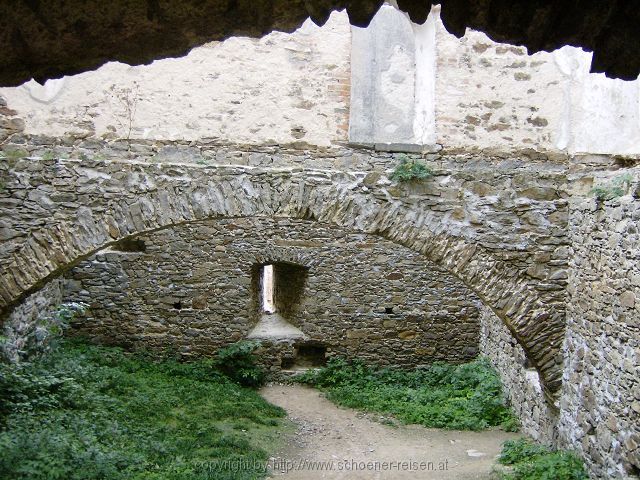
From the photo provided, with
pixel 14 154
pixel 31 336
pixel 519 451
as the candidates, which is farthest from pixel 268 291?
pixel 14 154

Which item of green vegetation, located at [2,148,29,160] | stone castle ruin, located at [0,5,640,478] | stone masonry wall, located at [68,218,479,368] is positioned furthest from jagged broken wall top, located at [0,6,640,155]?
stone masonry wall, located at [68,218,479,368]

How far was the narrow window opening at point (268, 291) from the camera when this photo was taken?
36.2 feet

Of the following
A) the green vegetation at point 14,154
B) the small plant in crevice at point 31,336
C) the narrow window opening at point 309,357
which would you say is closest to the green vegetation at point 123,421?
the small plant in crevice at point 31,336

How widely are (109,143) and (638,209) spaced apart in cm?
408

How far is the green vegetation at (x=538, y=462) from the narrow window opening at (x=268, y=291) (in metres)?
5.44

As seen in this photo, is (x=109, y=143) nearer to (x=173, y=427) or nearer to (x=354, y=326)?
(x=173, y=427)

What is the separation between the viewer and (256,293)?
32.7ft

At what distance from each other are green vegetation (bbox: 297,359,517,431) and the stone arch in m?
2.70

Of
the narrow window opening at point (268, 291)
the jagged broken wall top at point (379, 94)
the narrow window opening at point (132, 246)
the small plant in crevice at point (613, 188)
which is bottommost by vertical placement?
the narrow window opening at point (268, 291)

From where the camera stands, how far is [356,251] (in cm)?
968

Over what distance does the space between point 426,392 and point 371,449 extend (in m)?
2.31

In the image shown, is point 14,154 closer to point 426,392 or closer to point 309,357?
point 309,357

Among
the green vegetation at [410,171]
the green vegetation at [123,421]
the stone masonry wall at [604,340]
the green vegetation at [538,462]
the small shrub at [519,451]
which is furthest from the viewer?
the small shrub at [519,451]

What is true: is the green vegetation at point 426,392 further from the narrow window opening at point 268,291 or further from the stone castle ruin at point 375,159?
the stone castle ruin at point 375,159
